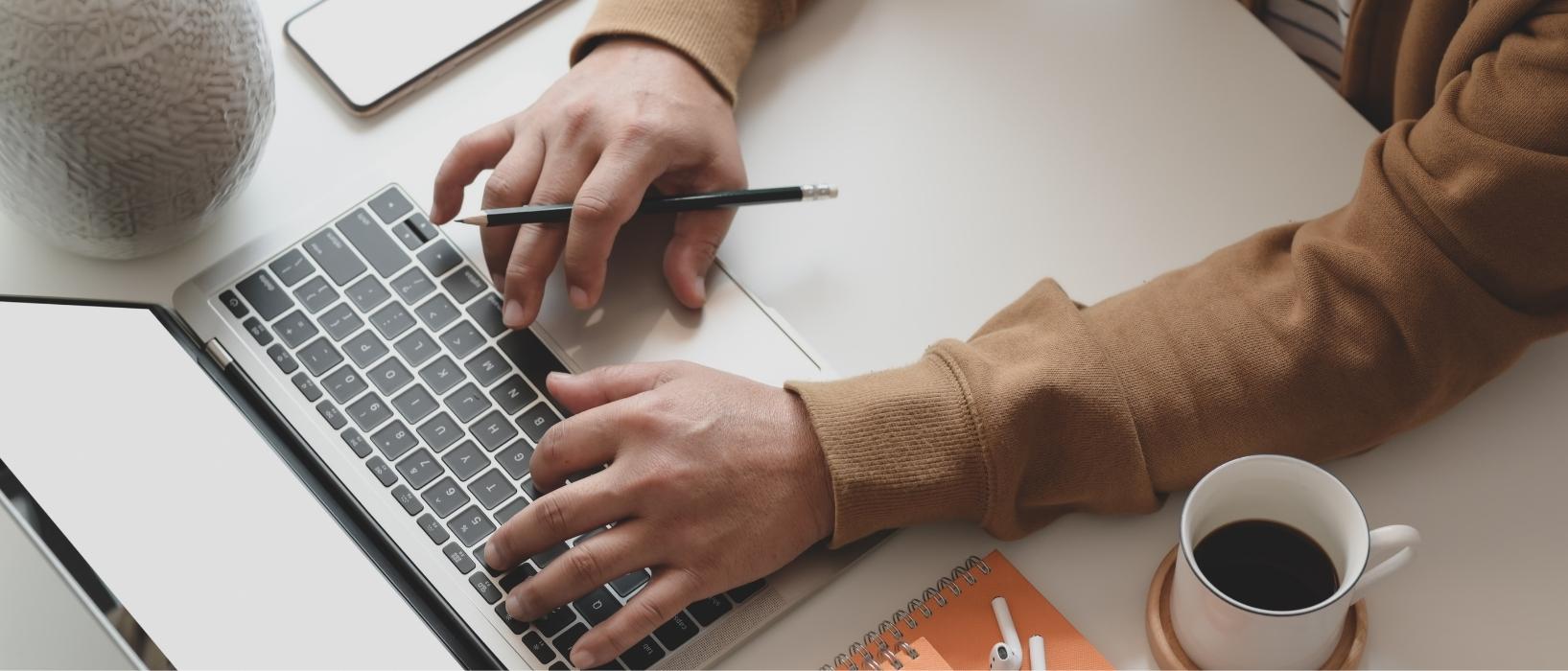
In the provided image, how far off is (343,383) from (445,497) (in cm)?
10

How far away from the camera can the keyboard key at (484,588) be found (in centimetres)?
72

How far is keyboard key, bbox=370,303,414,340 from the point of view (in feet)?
2.65

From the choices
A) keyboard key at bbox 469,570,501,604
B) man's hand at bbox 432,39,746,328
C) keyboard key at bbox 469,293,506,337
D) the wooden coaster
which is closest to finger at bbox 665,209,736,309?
man's hand at bbox 432,39,746,328

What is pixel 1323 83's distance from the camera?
908 mm

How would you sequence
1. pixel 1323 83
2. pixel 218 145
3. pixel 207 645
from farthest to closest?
pixel 1323 83
pixel 218 145
pixel 207 645

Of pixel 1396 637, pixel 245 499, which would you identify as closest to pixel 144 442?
pixel 245 499

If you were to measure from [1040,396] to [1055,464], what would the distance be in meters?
0.04

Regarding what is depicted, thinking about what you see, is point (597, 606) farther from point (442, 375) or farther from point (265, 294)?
point (265, 294)

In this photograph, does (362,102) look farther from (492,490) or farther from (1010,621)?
(1010,621)

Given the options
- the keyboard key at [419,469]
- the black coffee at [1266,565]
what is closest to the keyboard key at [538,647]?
the keyboard key at [419,469]

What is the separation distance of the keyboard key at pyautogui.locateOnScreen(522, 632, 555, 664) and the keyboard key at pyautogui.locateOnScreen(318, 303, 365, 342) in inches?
8.6

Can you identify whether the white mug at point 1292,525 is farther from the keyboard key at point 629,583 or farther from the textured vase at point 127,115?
the textured vase at point 127,115

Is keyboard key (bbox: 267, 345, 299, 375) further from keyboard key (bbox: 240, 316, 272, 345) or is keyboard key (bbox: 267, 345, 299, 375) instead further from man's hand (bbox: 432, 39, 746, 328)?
man's hand (bbox: 432, 39, 746, 328)

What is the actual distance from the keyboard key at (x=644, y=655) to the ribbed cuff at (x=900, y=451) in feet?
0.35
